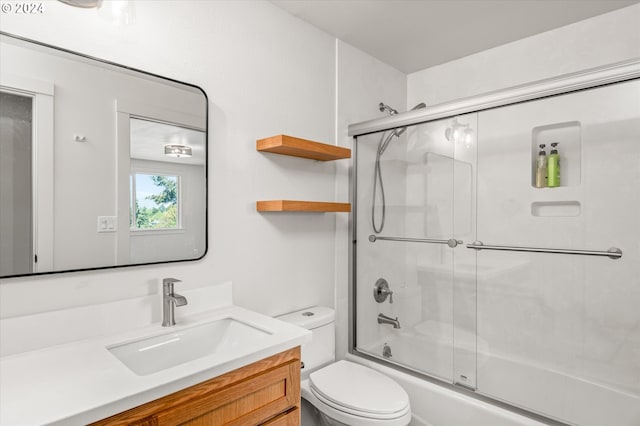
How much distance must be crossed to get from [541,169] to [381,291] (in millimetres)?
1165

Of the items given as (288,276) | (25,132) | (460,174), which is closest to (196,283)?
(288,276)

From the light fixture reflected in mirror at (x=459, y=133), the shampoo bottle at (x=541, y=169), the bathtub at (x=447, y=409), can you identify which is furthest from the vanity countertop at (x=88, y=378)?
the shampoo bottle at (x=541, y=169)

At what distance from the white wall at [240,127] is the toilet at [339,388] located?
7.0 inches

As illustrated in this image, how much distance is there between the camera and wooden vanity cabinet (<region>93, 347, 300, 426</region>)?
0.98 m

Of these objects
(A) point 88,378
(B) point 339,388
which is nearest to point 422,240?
(B) point 339,388

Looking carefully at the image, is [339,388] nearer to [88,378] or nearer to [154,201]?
[88,378]

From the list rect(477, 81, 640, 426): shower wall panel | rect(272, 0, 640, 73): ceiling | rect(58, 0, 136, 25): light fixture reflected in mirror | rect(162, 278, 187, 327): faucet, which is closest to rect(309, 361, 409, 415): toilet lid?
rect(477, 81, 640, 426): shower wall panel

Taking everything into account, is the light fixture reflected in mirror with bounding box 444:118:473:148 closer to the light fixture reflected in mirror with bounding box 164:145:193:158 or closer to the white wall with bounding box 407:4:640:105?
the white wall with bounding box 407:4:640:105

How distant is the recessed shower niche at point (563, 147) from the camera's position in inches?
71.6

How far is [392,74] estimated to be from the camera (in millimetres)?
2826

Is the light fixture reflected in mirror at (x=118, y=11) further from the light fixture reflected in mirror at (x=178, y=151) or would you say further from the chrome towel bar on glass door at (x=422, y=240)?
the chrome towel bar on glass door at (x=422, y=240)

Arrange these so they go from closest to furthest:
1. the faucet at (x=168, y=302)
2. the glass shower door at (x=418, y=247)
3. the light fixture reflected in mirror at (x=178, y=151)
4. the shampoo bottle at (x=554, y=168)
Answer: the faucet at (x=168, y=302) → the light fixture reflected in mirror at (x=178, y=151) → the shampoo bottle at (x=554, y=168) → the glass shower door at (x=418, y=247)

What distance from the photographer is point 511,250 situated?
1.91 meters

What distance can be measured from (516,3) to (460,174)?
0.97m
